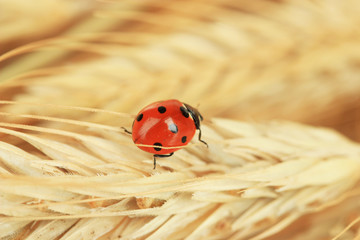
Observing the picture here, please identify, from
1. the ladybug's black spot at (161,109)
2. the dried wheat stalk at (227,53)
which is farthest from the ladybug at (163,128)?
the dried wheat stalk at (227,53)

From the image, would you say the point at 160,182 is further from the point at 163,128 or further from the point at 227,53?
the point at 227,53

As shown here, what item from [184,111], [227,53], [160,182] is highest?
[227,53]

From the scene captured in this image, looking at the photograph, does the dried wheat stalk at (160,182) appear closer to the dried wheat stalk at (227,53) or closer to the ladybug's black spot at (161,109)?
the ladybug's black spot at (161,109)

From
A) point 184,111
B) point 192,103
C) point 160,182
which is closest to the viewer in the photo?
point 160,182

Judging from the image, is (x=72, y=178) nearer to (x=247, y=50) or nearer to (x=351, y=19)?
(x=247, y=50)

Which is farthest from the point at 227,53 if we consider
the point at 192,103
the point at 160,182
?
the point at 160,182

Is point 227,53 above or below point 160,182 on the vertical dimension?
above
